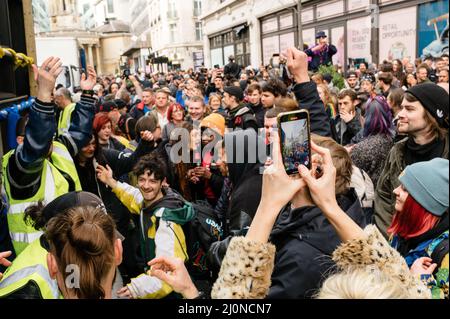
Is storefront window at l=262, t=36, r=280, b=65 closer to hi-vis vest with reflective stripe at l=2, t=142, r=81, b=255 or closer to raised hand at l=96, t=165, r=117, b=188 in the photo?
raised hand at l=96, t=165, r=117, b=188

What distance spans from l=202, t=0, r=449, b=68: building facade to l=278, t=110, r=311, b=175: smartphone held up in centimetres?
326

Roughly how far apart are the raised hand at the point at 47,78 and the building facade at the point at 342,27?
3.38 m

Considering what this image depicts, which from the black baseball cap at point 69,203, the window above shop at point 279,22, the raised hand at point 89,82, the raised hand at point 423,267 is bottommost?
the raised hand at point 423,267

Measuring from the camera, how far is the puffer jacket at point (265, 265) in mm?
1445

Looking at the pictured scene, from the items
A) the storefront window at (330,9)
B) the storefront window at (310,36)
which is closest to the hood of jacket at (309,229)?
the storefront window at (330,9)

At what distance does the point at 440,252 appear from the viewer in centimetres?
197

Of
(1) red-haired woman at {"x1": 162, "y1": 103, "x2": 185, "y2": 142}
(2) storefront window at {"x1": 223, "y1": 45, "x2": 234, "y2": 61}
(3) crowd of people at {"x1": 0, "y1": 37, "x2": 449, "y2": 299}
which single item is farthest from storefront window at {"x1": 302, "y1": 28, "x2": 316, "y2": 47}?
(3) crowd of people at {"x1": 0, "y1": 37, "x2": 449, "y2": 299}

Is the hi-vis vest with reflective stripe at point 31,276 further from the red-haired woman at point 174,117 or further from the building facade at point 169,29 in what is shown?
the building facade at point 169,29

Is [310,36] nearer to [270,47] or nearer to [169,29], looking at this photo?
[270,47]

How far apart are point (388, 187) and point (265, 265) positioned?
6.56 ft

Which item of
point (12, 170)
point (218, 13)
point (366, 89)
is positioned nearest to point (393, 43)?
point (366, 89)

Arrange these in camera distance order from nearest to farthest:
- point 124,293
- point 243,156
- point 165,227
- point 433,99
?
point 124,293, point 433,99, point 165,227, point 243,156

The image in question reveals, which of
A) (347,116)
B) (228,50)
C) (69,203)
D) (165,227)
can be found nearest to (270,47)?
(228,50)
